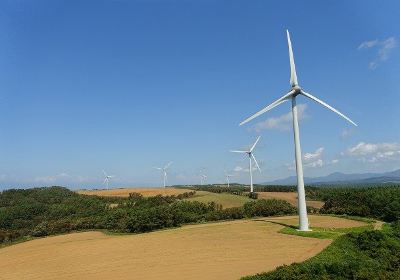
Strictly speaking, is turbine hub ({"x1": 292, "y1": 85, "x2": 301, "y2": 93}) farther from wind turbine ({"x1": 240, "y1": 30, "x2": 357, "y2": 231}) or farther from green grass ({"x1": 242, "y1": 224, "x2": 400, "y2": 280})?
green grass ({"x1": 242, "y1": 224, "x2": 400, "y2": 280})

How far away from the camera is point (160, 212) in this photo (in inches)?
2876

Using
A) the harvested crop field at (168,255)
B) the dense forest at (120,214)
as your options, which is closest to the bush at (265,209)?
the dense forest at (120,214)

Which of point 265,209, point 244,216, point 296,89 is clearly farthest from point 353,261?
point 265,209

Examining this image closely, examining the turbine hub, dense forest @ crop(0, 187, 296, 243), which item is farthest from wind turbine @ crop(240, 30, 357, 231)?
dense forest @ crop(0, 187, 296, 243)

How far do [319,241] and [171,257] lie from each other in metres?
15.6

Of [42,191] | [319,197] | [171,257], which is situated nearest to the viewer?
[171,257]

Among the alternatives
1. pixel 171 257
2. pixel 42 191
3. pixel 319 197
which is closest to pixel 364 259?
pixel 171 257

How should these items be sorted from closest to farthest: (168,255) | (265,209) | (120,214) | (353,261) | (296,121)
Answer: (353,261), (168,255), (296,121), (120,214), (265,209)

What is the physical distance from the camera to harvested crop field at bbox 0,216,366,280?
38213 mm

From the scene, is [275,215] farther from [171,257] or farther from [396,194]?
[171,257]

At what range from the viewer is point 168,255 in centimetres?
4538

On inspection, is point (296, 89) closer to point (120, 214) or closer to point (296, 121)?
point (296, 121)

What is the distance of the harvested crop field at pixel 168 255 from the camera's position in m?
38.2

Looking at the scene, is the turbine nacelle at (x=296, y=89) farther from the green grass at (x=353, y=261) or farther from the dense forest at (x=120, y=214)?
the dense forest at (x=120, y=214)
